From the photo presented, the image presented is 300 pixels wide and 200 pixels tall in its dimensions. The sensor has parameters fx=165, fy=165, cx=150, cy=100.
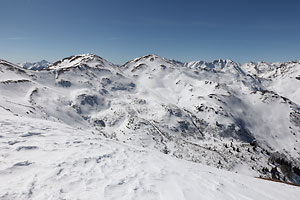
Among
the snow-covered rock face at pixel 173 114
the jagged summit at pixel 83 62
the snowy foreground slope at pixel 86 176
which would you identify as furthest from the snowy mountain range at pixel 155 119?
the jagged summit at pixel 83 62

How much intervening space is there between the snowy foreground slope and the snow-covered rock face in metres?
30.2

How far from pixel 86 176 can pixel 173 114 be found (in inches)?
2318

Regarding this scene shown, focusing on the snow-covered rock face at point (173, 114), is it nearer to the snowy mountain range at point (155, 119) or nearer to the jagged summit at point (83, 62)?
the snowy mountain range at point (155, 119)

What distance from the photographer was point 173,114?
64562 mm

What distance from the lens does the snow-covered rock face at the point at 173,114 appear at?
158ft

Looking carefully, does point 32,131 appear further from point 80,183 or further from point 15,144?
point 80,183

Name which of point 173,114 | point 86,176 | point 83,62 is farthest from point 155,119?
point 83,62

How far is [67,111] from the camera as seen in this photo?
53.4 meters

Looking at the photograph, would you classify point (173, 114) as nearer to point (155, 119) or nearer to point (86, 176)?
point (155, 119)

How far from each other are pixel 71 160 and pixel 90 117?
175ft

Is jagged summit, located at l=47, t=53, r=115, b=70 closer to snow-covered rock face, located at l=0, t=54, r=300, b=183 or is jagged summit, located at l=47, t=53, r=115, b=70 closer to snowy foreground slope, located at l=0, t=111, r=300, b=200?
snow-covered rock face, located at l=0, t=54, r=300, b=183

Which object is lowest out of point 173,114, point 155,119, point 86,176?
point 86,176

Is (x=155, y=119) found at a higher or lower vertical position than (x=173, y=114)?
lower

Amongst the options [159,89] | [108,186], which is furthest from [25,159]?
[159,89]
